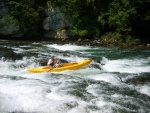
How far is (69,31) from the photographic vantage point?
27.6 meters

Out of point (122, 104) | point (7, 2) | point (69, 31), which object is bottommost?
point (122, 104)

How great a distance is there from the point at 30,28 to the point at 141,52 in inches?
480

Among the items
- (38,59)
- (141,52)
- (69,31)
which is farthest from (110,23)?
(38,59)

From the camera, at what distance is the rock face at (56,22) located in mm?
27755

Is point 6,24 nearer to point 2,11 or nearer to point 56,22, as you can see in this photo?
point 2,11

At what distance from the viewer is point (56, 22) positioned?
91.9 ft

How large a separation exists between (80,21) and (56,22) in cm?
250

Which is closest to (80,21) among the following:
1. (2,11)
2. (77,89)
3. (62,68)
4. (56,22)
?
(56,22)

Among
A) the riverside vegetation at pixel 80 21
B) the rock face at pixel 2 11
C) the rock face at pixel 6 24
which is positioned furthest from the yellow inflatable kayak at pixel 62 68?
the rock face at pixel 2 11

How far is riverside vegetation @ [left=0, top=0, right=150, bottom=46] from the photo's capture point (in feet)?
82.5

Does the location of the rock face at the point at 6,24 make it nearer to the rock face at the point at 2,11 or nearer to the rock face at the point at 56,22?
the rock face at the point at 2,11

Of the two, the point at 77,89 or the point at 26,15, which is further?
the point at 26,15

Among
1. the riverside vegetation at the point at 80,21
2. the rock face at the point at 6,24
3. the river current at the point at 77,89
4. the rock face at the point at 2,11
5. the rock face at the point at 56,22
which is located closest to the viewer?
the river current at the point at 77,89

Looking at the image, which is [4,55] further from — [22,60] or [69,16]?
[69,16]
